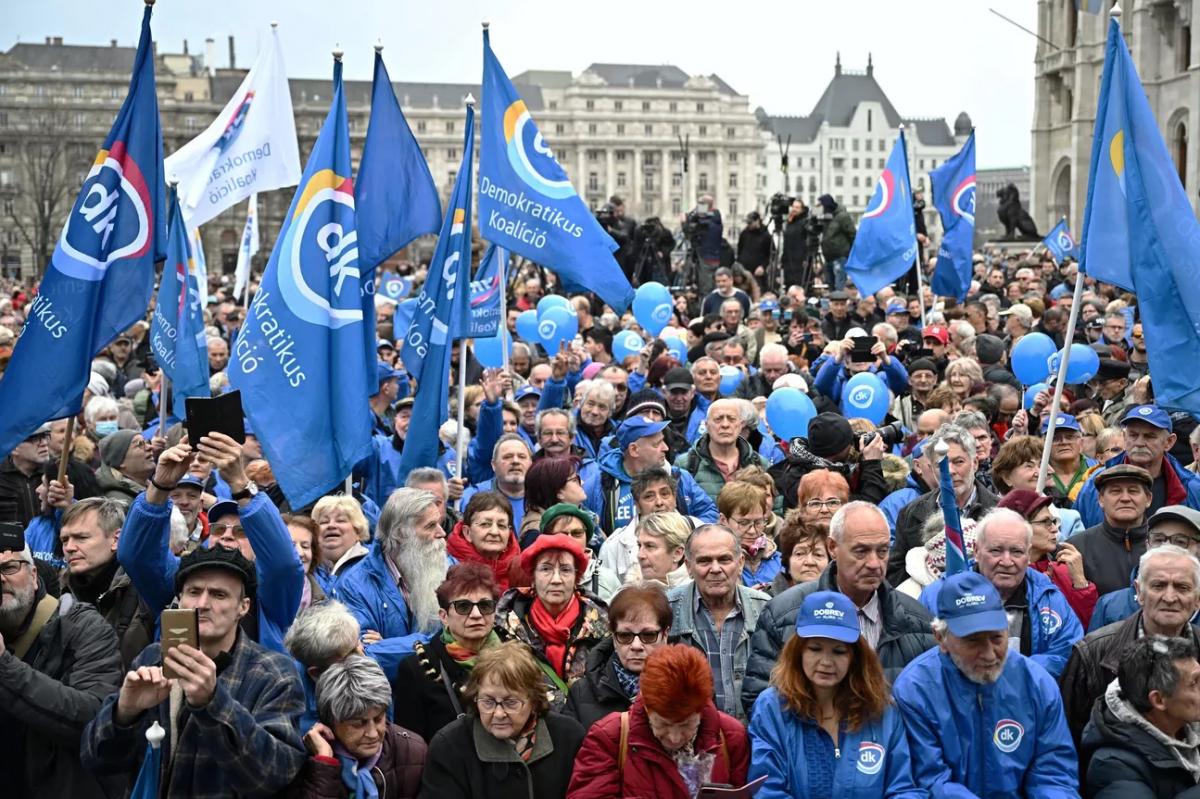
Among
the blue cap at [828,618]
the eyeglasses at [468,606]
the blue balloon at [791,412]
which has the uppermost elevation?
the blue balloon at [791,412]

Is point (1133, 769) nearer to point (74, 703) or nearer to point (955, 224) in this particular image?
point (74, 703)

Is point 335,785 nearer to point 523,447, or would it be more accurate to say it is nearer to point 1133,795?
point 1133,795

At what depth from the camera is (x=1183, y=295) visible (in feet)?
22.6

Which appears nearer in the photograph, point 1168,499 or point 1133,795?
point 1133,795

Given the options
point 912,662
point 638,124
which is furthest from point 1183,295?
point 638,124

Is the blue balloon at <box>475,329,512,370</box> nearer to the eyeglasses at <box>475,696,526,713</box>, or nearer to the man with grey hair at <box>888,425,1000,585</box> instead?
the man with grey hair at <box>888,425,1000,585</box>

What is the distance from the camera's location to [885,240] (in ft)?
45.0

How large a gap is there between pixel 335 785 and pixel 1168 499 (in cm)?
433

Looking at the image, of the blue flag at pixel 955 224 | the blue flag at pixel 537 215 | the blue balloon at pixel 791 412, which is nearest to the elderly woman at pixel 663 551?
the blue flag at pixel 537 215

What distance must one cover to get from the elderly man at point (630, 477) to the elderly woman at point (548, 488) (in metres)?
0.58

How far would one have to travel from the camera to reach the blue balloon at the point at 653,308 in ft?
49.5

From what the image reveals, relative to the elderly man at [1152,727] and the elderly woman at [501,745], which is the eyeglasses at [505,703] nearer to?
the elderly woman at [501,745]

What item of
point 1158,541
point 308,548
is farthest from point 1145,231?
point 308,548

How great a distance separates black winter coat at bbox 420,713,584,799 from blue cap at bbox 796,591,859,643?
809 millimetres
